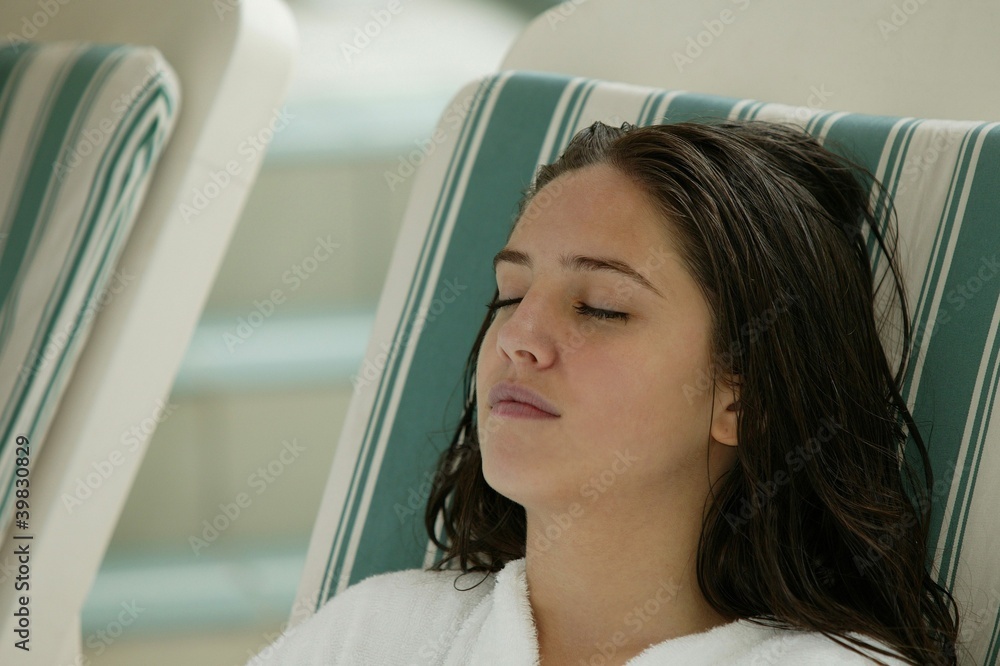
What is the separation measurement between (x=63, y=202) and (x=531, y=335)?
0.79 m

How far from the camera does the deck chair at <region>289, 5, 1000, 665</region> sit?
1.03 meters

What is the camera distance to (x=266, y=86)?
61.8 inches

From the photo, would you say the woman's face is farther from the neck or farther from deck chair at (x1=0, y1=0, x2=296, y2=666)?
deck chair at (x1=0, y1=0, x2=296, y2=666)

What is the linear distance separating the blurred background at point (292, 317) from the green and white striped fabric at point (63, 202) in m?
1.13

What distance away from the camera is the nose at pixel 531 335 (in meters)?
0.98

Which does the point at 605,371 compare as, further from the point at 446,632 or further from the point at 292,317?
the point at 292,317

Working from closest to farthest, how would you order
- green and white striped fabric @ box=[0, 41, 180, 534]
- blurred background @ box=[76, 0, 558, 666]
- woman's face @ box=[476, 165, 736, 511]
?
woman's face @ box=[476, 165, 736, 511]
green and white striped fabric @ box=[0, 41, 180, 534]
blurred background @ box=[76, 0, 558, 666]

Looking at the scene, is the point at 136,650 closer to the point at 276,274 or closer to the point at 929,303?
the point at 276,274

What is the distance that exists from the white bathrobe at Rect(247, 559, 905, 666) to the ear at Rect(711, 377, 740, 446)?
164mm

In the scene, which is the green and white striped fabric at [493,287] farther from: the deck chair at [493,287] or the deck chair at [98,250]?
the deck chair at [98,250]

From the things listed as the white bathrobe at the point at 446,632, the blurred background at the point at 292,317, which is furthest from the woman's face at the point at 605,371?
the blurred background at the point at 292,317

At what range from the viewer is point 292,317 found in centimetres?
272

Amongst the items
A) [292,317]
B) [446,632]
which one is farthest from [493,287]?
[292,317]

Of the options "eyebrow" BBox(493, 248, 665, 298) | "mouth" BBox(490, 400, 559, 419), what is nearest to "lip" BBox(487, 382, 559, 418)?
"mouth" BBox(490, 400, 559, 419)
